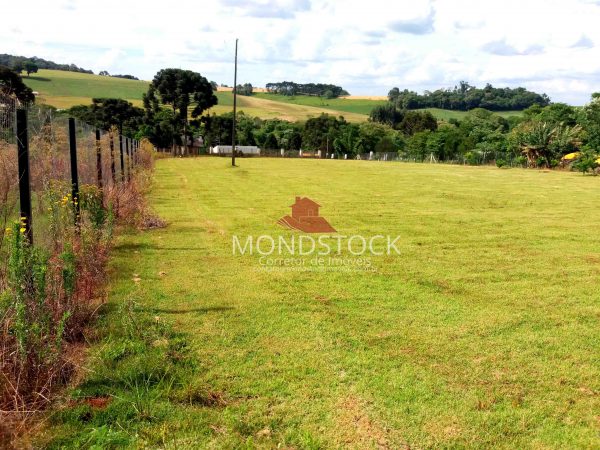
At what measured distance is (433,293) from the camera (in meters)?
6.69

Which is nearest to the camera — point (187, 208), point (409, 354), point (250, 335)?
point (409, 354)

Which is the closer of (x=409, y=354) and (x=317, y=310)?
(x=409, y=354)

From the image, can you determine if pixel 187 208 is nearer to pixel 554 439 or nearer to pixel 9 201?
pixel 9 201

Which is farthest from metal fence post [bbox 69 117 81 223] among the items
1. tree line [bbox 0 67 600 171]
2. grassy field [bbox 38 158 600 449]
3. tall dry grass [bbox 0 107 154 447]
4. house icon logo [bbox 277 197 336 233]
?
tree line [bbox 0 67 600 171]

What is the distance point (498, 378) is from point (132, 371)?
313cm

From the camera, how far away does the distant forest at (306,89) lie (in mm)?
146250

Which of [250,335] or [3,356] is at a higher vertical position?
[3,356]

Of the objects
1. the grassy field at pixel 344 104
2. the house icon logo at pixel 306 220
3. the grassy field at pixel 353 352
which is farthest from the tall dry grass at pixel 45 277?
the grassy field at pixel 344 104

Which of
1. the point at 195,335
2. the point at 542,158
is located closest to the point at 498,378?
the point at 195,335

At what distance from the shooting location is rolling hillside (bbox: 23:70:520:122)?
9081 centimetres

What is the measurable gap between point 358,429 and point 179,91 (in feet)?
186

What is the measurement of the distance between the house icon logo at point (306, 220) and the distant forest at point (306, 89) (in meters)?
133

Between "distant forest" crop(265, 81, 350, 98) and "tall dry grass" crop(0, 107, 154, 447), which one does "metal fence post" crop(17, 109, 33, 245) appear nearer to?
"tall dry grass" crop(0, 107, 154, 447)

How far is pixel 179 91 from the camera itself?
184 feet
